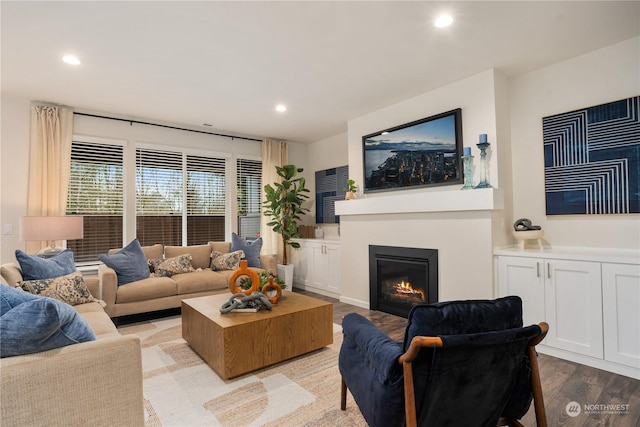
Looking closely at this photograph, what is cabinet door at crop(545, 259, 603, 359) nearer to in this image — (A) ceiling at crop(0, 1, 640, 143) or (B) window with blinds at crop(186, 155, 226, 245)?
(A) ceiling at crop(0, 1, 640, 143)

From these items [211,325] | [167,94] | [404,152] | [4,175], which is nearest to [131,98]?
[167,94]

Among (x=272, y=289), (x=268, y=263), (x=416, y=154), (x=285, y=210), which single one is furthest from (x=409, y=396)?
(x=285, y=210)

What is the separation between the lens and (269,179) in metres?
6.00

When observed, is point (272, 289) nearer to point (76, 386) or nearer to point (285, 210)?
point (76, 386)

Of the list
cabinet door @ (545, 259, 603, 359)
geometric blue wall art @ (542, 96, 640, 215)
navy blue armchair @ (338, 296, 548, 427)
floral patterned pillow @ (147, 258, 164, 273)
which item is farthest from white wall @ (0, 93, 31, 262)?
geometric blue wall art @ (542, 96, 640, 215)

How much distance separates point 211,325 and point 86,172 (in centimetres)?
337

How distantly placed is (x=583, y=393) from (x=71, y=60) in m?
4.94

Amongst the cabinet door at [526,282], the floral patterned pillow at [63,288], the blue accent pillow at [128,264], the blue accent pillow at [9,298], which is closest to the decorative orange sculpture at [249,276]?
the floral patterned pillow at [63,288]

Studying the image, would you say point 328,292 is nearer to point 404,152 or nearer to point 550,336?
point 404,152

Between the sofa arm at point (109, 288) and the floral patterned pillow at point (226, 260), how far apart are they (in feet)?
4.42

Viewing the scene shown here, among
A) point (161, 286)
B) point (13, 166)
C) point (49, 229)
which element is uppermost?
point (13, 166)

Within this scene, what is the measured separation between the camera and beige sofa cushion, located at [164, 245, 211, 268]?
184 inches

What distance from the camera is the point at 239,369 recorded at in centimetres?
244

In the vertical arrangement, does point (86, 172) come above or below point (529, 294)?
above
